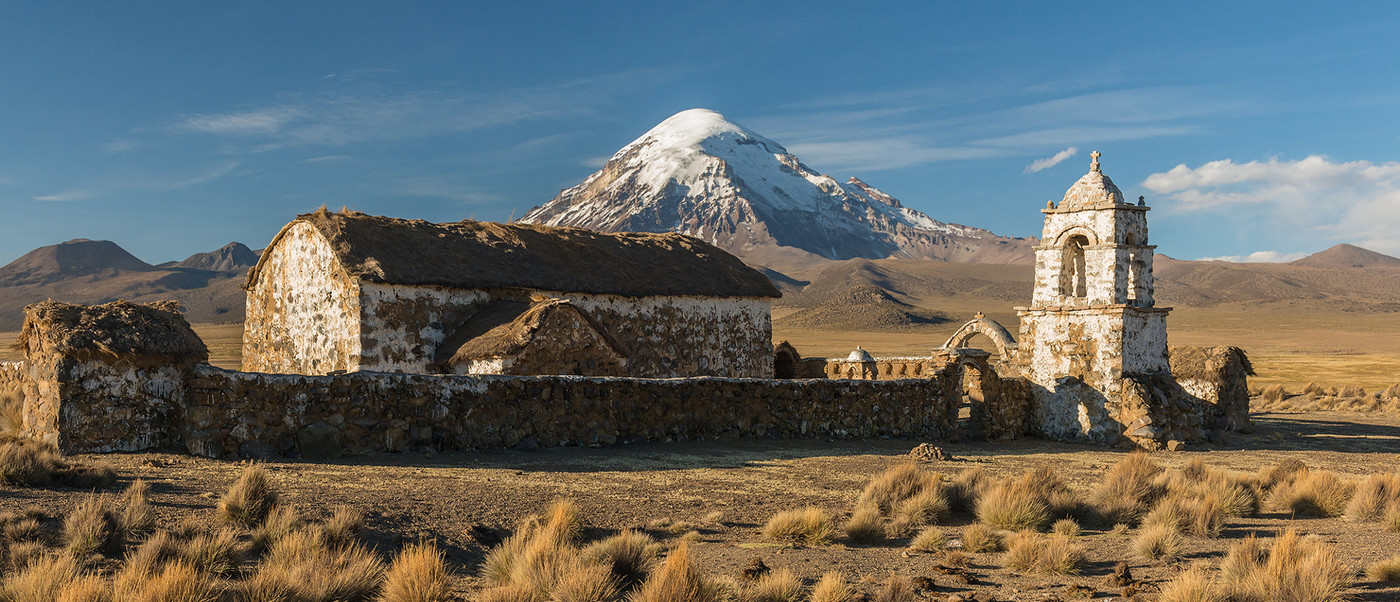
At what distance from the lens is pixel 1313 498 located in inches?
433

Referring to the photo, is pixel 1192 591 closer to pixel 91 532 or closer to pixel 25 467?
pixel 91 532

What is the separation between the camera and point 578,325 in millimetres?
18172

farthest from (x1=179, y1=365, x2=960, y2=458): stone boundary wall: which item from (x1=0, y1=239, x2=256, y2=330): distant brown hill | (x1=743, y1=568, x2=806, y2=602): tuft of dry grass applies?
(x1=0, y1=239, x2=256, y2=330): distant brown hill

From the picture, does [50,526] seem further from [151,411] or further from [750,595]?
[750,595]

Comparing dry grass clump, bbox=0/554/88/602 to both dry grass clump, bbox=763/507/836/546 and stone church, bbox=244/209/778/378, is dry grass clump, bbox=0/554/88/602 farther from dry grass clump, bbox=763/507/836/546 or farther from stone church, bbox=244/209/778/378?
stone church, bbox=244/209/778/378

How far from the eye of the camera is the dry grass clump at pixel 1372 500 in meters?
10.4

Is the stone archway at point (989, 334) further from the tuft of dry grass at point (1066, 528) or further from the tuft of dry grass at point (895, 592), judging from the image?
the tuft of dry grass at point (895, 592)

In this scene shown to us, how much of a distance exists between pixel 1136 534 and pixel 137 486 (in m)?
8.75

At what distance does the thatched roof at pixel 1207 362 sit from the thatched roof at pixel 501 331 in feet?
41.0

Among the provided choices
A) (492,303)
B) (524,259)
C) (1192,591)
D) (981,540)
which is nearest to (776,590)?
(1192,591)

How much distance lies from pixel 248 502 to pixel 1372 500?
10.7m

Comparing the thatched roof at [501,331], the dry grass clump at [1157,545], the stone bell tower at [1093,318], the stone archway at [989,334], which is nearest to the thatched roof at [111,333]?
the thatched roof at [501,331]

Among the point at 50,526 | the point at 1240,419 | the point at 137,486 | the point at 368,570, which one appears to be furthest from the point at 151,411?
the point at 1240,419

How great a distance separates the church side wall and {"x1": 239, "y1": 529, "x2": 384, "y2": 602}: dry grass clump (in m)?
12.1
